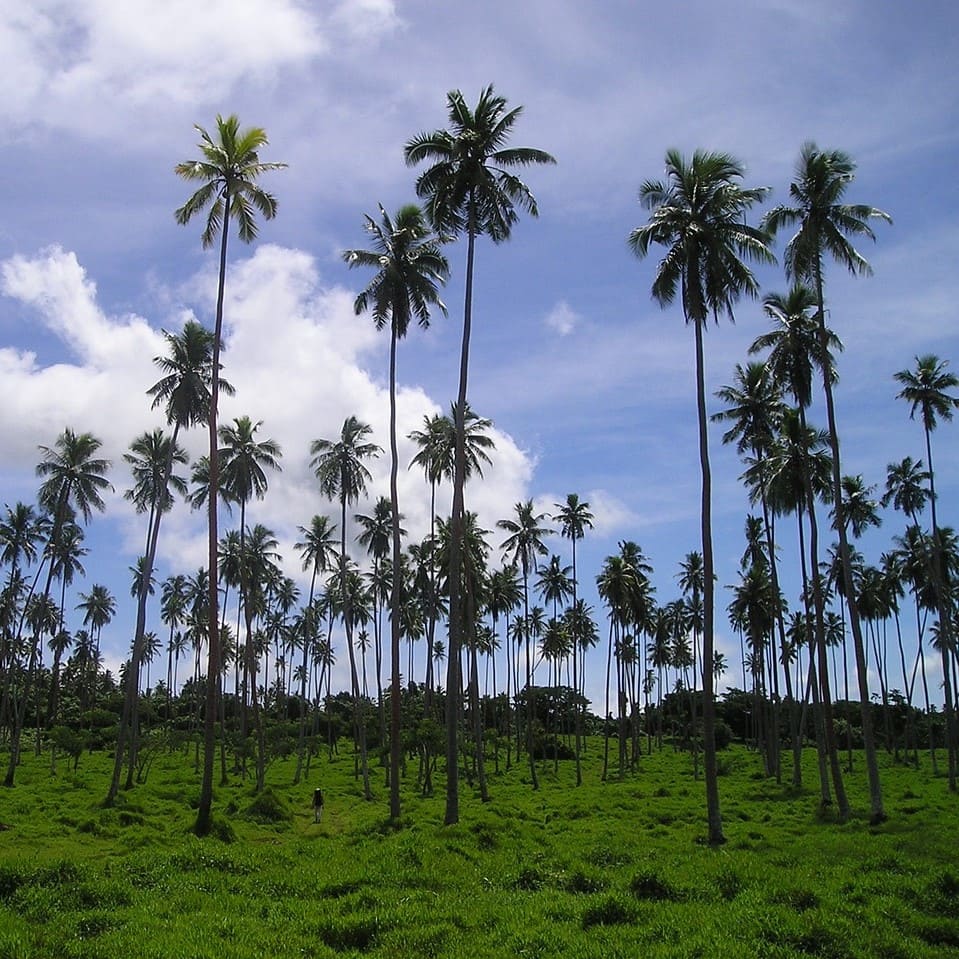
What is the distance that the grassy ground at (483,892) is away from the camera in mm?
11180

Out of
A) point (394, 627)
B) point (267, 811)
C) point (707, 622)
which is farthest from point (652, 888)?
point (267, 811)

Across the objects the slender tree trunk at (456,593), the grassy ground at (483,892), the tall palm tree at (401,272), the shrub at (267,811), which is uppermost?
the tall palm tree at (401,272)

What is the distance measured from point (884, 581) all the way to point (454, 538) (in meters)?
45.7

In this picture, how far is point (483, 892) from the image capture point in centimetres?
1494

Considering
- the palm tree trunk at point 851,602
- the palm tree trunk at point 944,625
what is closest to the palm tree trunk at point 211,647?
the palm tree trunk at point 851,602

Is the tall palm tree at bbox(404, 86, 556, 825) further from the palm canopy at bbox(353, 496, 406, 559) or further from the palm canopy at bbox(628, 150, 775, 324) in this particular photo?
the palm canopy at bbox(353, 496, 406, 559)

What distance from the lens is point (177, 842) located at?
24.3m

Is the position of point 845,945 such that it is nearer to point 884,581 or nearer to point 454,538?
point 454,538

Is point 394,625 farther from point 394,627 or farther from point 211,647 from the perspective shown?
point 211,647

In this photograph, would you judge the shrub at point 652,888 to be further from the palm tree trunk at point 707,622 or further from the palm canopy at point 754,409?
the palm canopy at point 754,409

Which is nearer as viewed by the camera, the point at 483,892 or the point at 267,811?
the point at 483,892

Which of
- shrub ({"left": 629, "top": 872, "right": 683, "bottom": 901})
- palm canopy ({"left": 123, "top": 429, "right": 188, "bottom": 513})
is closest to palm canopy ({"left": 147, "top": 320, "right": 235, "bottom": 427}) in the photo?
palm canopy ({"left": 123, "top": 429, "right": 188, "bottom": 513})

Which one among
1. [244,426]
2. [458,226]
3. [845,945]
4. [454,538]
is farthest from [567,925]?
[244,426]

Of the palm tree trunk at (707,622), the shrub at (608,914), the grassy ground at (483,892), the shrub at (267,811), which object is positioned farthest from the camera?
the shrub at (267,811)
